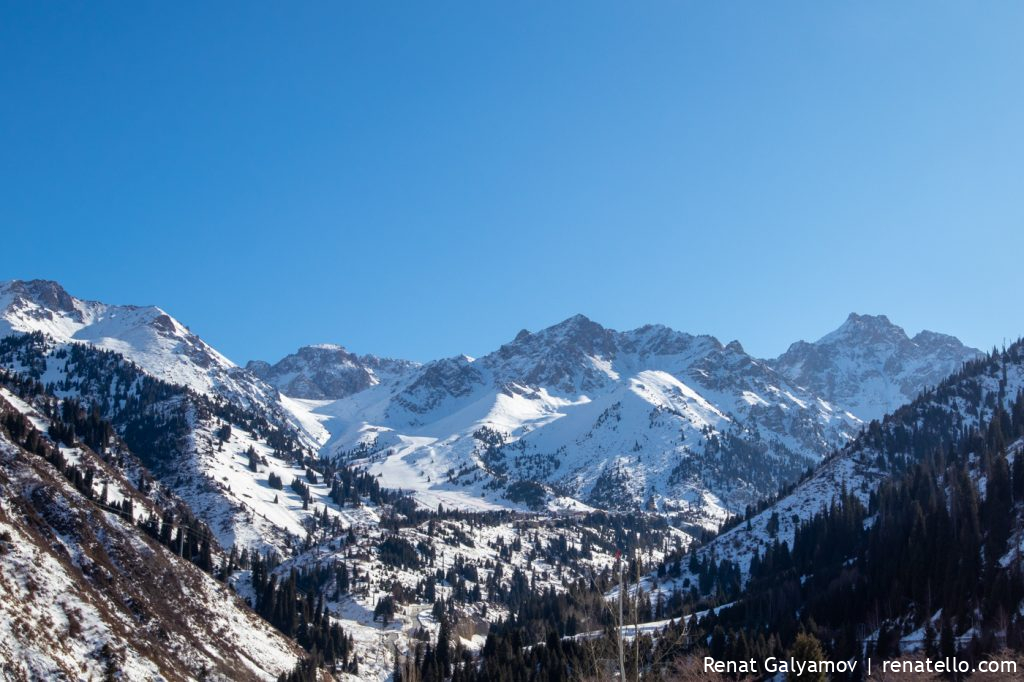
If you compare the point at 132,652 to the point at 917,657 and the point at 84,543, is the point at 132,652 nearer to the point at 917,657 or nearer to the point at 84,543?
the point at 84,543

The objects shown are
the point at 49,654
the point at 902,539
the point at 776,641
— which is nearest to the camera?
the point at 49,654

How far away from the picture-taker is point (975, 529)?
149m

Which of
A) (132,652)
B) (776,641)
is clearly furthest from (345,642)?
(776,641)

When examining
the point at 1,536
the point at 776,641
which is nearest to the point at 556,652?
the point at 776,641

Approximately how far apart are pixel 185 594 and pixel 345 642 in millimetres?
59077

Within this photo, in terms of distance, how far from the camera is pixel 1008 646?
104625mm

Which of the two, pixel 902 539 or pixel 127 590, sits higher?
pixel 902 539

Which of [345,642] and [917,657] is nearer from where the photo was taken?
[917,657]

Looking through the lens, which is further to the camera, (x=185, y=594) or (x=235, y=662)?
(x=185, y=594)

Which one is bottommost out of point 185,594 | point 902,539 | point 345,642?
point 345,642

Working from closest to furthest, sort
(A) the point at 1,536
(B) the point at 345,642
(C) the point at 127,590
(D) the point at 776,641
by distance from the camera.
Result: (A) the point at 1,536
(C) the point at 127,590
(D) the point at 776,641
(B) the point at 345,642

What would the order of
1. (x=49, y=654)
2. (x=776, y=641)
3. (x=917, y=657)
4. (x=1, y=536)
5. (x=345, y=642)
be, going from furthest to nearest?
(x=345, y=642)
(x=776, y=641)
(x=917, y=657)
(x=1, y=536)
(x=49, y=654)

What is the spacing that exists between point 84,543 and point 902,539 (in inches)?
6212

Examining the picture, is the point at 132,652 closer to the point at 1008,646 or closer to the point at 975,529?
the point at 1008,646
